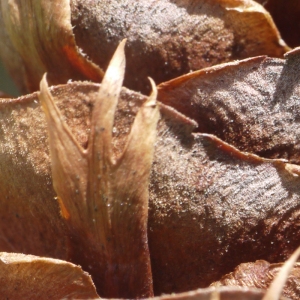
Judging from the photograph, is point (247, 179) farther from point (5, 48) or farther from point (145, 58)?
point (5, 48)

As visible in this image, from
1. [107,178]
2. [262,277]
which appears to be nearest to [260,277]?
[262,277]

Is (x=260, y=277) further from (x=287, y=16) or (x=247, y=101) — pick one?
(x=287, y=16)

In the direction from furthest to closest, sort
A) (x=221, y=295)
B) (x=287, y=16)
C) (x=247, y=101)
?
1. (x=287, y=16)
2. (x=247, y=101)
3. (x=221, y=295)

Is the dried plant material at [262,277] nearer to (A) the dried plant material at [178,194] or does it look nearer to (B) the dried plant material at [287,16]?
(A) the dried plant material at [178,194]

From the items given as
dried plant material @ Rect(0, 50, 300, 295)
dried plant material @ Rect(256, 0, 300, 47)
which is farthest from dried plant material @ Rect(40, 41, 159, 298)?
dried plant material @ Rect(256, 0, 300, 47)

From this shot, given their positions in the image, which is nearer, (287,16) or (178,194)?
(178,194)

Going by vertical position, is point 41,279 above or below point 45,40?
below

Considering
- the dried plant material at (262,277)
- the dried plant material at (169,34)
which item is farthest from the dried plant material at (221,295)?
the dried plant material at (169,34)
